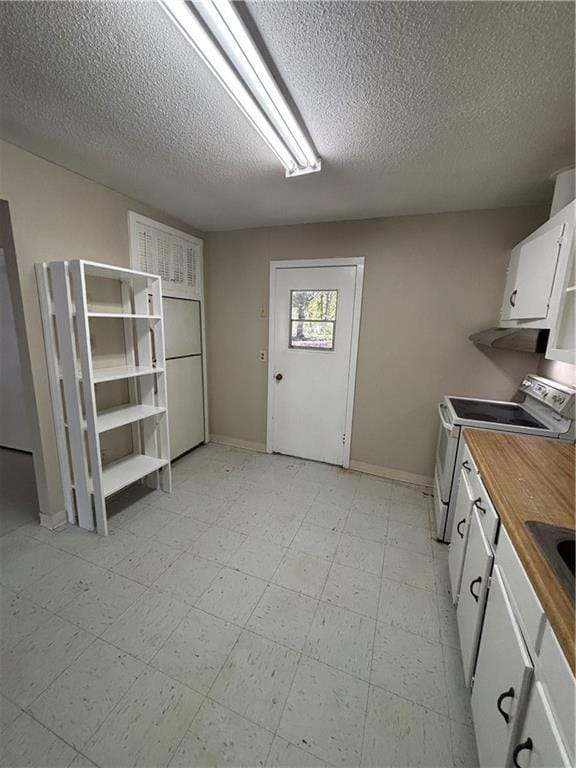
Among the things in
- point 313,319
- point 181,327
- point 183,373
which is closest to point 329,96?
point 313,319

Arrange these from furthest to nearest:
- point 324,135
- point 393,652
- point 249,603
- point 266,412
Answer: point 266,412 → point 249,603 → point 324,135 → point 393,652

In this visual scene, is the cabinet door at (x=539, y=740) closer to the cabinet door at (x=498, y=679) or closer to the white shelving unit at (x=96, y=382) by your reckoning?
the cabinet door at (x=498, y=679)

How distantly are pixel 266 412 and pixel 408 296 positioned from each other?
1.86 m

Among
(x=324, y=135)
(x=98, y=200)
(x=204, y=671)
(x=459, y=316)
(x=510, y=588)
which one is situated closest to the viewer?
(x=510, y=588)

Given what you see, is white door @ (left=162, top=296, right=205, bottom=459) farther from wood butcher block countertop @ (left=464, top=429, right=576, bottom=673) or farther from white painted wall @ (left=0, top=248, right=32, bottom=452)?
wood butcher block countertop @ (left=464, top=429, right=576, bottom=673)

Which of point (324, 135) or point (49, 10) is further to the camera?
→ point (324, 135)

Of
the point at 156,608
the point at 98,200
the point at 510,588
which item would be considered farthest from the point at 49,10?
the point at 156,608

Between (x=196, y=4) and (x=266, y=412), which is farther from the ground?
(x=196, y=4)

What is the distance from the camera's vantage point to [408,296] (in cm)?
272

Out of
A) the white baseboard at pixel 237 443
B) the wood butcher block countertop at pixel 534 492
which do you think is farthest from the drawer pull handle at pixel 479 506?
the white baseboard at pixel 237 443

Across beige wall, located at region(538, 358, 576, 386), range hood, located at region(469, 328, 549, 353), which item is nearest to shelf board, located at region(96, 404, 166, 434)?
range hood, located at region(469, 328, 549, 353)

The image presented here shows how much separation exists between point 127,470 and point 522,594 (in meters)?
2.52

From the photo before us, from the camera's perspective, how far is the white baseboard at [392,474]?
9.58 ft

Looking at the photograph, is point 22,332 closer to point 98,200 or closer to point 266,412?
point 98,200
